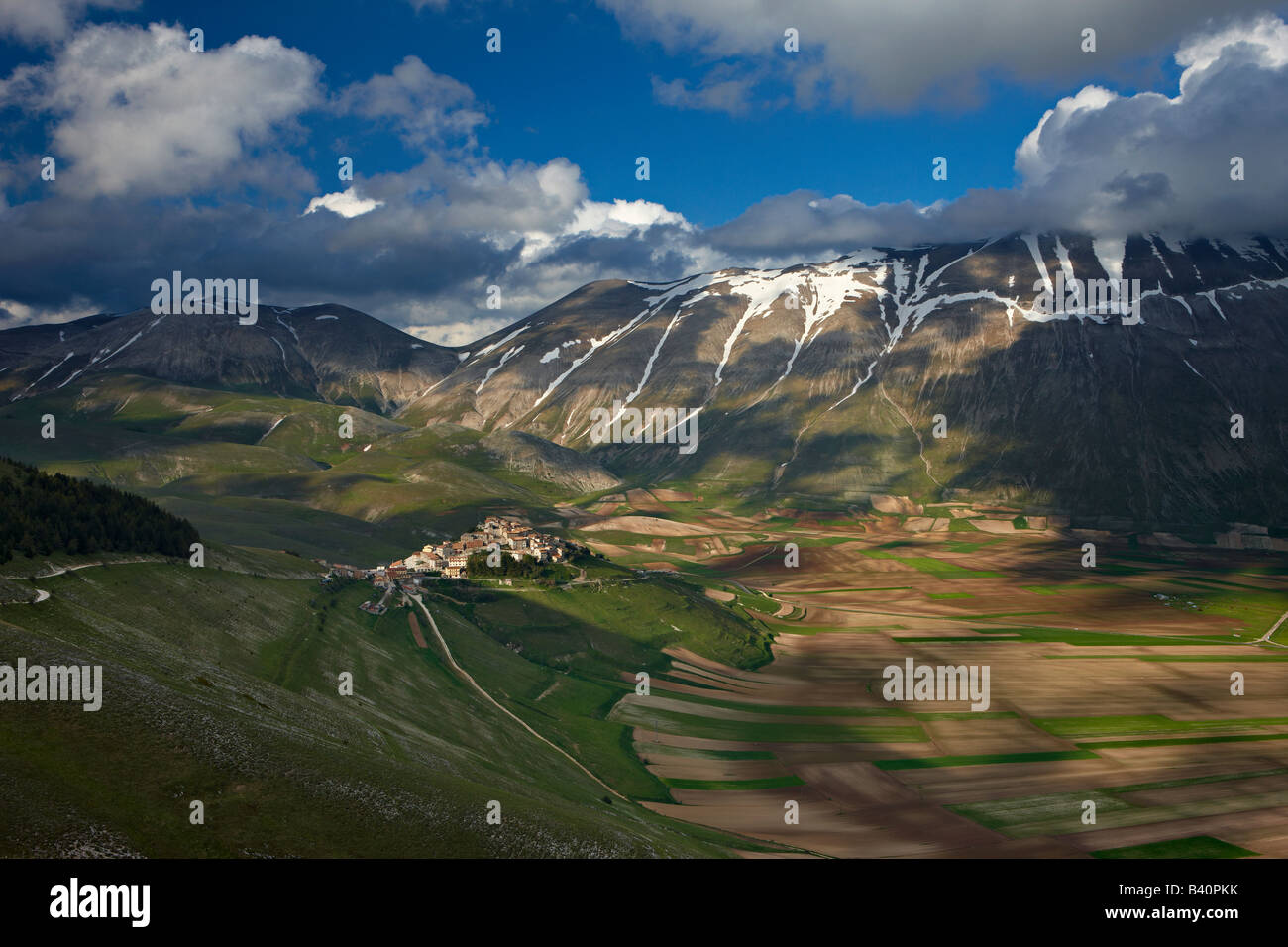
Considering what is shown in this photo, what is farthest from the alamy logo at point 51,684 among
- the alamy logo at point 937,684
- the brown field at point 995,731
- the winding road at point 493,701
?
the alamy logo at point 937,684

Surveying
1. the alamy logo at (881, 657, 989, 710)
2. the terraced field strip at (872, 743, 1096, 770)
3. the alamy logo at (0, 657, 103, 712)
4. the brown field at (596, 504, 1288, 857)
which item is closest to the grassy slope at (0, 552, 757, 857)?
the alamy logo at (0, 657, 103, 712)

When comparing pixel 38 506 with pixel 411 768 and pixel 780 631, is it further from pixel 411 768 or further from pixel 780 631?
pixel 780 631

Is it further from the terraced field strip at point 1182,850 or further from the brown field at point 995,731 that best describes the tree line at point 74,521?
the terraced field strip at point 1182,850

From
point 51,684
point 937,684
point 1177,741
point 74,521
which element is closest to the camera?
point 51,684

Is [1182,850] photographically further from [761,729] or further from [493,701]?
[493,701]

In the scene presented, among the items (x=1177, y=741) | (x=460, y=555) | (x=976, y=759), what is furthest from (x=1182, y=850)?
(x=460, y=555)
